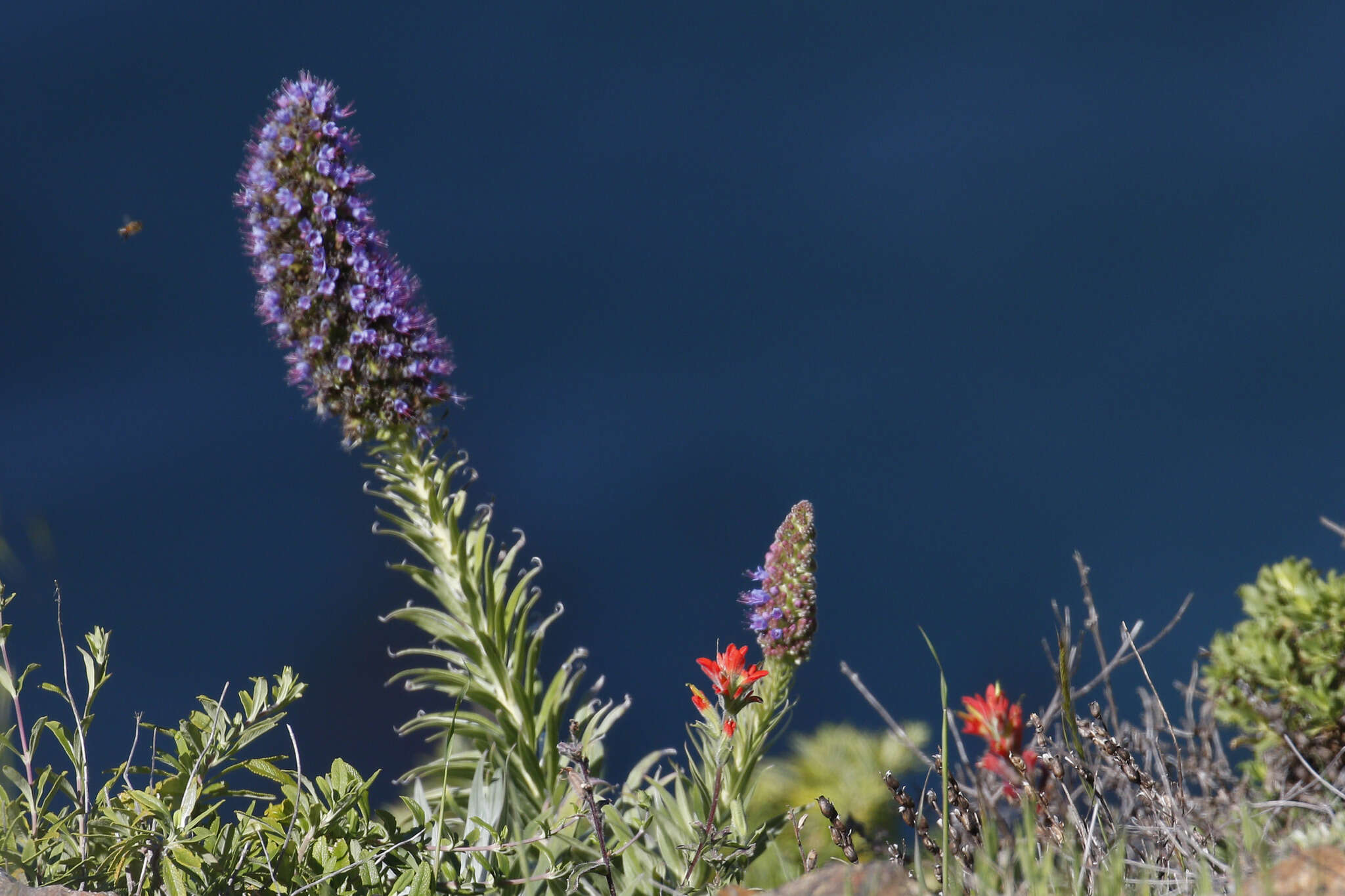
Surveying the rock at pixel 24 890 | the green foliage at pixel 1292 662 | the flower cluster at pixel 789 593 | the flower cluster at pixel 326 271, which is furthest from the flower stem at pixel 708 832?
the green foliage at pixel 1292 662

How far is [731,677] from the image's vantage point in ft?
3.63

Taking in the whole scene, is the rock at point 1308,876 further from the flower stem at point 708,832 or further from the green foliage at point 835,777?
the green foliage at point 835,777

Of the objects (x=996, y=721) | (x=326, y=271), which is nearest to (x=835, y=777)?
(x=996, y=721)

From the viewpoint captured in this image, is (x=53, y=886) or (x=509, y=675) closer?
(x=53, y=886)

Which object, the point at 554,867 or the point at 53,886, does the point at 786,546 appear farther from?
the point at 53,886

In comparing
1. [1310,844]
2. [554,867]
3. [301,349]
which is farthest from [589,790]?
[301,349]

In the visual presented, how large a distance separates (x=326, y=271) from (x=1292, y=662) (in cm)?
156

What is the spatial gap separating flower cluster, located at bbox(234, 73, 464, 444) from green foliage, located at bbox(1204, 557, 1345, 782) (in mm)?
1326

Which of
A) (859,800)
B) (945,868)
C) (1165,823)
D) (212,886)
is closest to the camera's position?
(945,868)

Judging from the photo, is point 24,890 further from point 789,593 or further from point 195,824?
point 789,593

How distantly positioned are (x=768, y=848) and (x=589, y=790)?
1.73 ft

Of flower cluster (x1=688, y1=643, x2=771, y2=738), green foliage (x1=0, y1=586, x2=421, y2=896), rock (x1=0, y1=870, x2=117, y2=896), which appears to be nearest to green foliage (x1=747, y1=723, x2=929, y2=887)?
flower cluster (x1=688, y1=643, x2=771, y2=738)

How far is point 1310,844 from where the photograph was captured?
31.4 inches

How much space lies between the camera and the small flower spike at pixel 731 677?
1.08m
